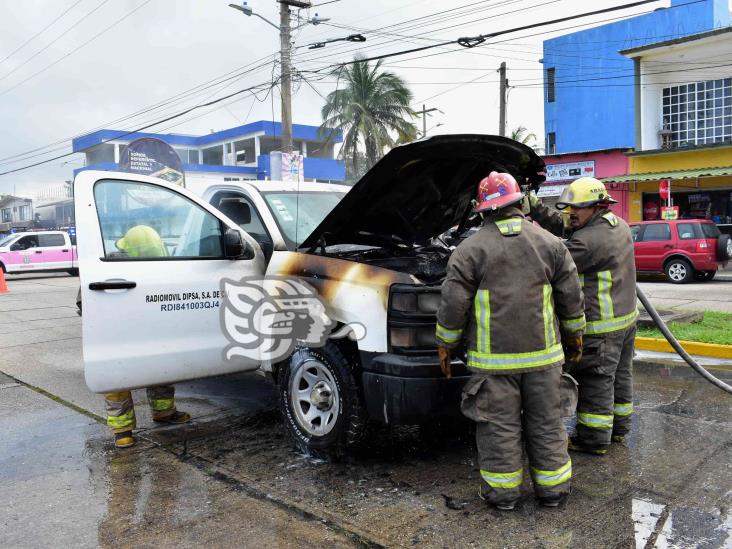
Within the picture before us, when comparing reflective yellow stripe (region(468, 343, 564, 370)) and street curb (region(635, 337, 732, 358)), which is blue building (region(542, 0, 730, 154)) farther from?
reflective yellow stripe (region(468, 343, 564, 370))

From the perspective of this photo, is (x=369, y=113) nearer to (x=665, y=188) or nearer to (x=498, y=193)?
(x=665, y=188)

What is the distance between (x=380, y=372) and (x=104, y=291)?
1917 millimetres

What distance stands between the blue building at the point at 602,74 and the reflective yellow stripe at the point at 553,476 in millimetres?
22910

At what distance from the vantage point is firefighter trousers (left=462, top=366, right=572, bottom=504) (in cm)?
330

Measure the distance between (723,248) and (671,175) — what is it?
6.61 metres

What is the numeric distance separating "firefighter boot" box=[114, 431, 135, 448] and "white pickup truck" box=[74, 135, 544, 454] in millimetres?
505

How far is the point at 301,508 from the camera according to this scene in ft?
11.4

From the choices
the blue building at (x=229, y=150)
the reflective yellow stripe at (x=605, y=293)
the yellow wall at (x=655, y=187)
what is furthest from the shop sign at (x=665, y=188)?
the blue building at (x=229, y=150)

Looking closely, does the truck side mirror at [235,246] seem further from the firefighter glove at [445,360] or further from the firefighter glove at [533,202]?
the firefighter glove at [533,202]

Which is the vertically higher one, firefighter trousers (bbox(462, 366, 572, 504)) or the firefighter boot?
firefighter trousers (bbox(462, 366, 572, 504))

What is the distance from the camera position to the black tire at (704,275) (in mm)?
15539

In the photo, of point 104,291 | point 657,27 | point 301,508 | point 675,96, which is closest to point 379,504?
point 301,508

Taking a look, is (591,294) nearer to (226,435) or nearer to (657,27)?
(226,435)

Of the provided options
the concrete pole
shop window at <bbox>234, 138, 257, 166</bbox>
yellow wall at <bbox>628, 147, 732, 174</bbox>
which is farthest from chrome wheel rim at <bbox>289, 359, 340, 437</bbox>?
shop window at <bbox>234, 138, 257, 166</bbox>
